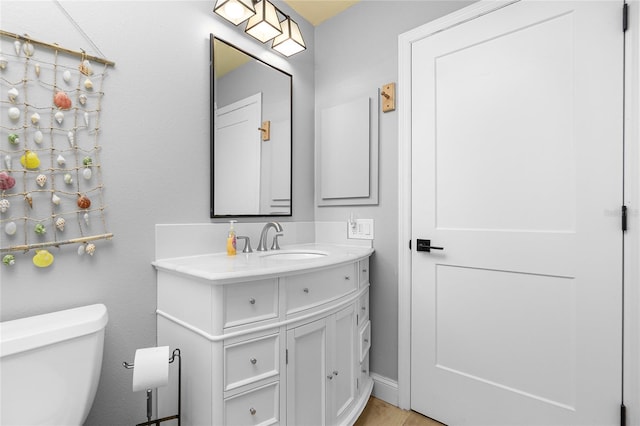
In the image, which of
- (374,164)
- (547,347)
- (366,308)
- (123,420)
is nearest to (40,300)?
(123,420)

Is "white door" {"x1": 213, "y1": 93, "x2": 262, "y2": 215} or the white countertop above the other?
"white door" {"x1": 213, "y1": 93, "x2": 262, "y2": 215}

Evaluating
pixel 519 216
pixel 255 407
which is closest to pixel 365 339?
pixel 255 407

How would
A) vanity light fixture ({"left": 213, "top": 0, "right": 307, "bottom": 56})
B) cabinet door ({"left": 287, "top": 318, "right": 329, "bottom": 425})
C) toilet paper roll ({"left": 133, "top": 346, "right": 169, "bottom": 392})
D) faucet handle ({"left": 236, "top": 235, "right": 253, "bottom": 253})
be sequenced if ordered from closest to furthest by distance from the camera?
toilet paper roll ({"left": 133, "top": 346, "right": 169, "bottom": 392}) < cabinet door ({"left": 287, "top": 318, "right": 329, "bottom": 425}) < vanity light fixture ({"left": 213, "top": 0, "right": 307, "bottom": 56}) < faucet handle ({"left": 236, "top": 235, "right": 253, "bottom": 253})

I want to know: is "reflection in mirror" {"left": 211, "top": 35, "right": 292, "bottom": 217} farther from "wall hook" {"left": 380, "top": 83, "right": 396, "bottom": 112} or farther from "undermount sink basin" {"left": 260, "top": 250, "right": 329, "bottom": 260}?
"wall hook" {"left": 380, "top": 83, "right": 396, "bottom": 112}

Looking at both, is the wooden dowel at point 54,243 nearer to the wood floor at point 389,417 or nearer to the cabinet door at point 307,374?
the cabinet door at point 307,374

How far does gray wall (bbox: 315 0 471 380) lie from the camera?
170cm

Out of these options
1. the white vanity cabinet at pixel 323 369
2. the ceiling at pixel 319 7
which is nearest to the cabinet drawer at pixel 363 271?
the white vanity cabinet at pixel 323 369

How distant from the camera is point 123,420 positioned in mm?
1182

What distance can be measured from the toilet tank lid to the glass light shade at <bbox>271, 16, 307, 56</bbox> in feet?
5.12

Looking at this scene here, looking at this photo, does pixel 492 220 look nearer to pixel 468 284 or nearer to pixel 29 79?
pixel 468 284

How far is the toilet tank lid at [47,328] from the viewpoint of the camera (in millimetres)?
786

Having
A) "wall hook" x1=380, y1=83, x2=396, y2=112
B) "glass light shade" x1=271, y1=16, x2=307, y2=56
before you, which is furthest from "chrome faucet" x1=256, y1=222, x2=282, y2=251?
"glass light shade" x1=271, y1=16, x2=307, y2=56

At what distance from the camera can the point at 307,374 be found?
48.0 inches

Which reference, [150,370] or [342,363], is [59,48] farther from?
[342,363]
